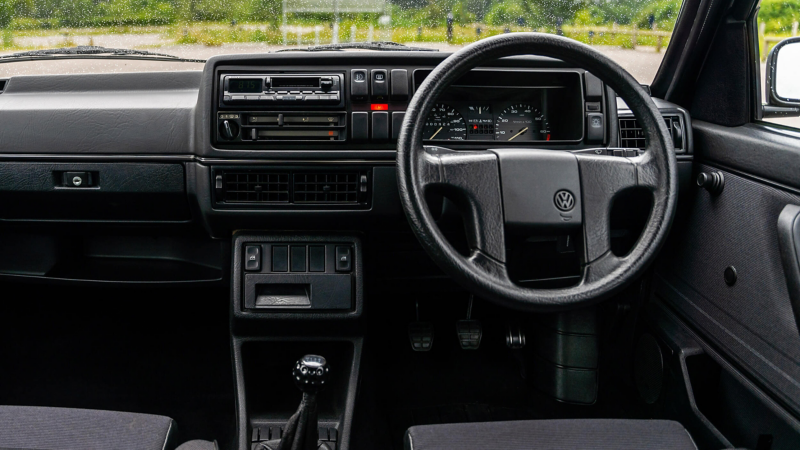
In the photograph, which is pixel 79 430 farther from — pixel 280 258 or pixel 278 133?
pixel 278 133

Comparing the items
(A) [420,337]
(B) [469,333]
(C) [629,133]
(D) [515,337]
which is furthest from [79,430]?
(C) [629,133]

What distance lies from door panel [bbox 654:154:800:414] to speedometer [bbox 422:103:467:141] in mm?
810

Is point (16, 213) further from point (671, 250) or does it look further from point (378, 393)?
point (671, 250)

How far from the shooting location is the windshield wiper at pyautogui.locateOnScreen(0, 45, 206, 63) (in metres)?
2.16

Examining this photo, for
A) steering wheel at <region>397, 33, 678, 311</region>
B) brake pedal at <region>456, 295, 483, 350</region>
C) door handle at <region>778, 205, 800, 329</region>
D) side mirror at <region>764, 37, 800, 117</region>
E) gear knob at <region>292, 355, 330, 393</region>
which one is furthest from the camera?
brake pedal at <region>456, 295, 483, 350</region>

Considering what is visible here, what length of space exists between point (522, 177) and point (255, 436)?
1142mm

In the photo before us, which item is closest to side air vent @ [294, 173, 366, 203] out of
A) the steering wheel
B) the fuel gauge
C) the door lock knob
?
the fuel gauge

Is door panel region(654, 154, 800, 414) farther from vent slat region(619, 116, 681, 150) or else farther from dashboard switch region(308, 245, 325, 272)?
dashboard switch region(308, 245, 325, 272)

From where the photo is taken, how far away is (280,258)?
2.05 m

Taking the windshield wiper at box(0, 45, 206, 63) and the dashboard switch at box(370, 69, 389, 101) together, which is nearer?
the dashboard switch at box(370, 69, 389, 101)

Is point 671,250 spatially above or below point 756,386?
above

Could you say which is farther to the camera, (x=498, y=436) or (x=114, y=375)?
(x=114, y=375)

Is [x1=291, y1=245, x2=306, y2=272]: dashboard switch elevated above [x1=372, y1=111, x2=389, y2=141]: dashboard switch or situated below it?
below

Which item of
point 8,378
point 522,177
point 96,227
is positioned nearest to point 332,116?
point 522,177
